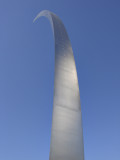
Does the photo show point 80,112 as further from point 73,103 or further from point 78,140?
point 78,140

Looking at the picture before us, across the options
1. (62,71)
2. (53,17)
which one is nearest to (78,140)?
(62,71)

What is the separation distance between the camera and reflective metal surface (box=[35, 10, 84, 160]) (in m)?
13.7

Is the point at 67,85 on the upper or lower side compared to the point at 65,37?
lower

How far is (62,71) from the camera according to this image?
17750mm

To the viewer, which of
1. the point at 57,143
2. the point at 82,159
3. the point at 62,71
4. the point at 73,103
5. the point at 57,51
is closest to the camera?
the point at 57,143

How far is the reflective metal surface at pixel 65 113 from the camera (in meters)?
13.7

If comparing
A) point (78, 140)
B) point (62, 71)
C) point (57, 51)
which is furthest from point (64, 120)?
point (57, 51)

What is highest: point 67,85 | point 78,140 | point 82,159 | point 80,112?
point 67,85

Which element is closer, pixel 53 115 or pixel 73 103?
pixel 53 115

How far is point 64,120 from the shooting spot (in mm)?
14758

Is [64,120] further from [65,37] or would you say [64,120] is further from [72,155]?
[65,37]

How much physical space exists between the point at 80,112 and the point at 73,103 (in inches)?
38.2

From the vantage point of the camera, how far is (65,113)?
15164mm

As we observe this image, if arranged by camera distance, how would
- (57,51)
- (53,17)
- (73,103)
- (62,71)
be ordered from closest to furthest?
(73,103)
(62,71)
(57,51)
(53,17)
